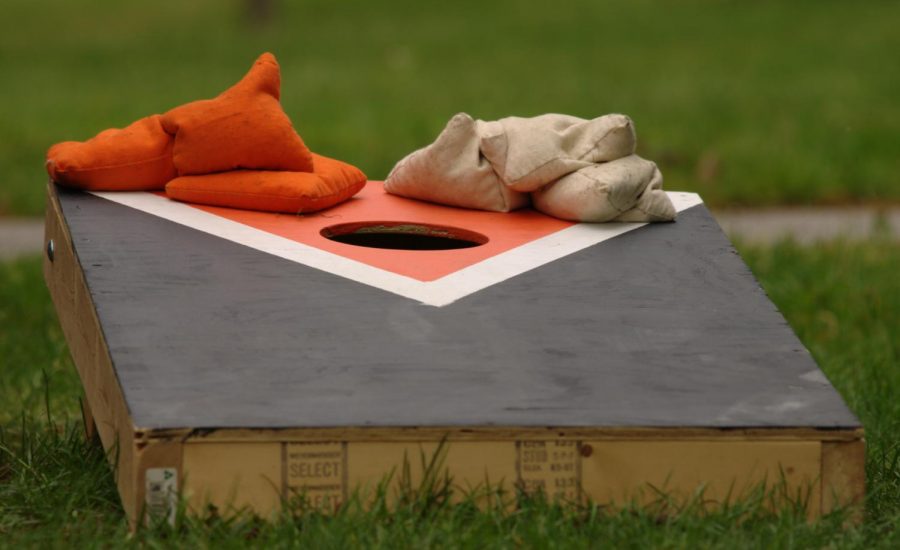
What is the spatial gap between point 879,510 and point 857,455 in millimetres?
372

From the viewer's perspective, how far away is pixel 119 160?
11.9ft

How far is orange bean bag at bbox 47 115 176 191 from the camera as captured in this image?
358cm

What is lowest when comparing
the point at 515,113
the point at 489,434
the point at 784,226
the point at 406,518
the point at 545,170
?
the point at 406,518

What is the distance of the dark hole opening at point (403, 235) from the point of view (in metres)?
3.63

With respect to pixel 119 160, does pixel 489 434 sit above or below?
below

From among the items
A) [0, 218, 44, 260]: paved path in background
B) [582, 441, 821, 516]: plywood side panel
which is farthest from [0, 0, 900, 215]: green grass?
A: [582, 441, 821, 516]: plywood side panel

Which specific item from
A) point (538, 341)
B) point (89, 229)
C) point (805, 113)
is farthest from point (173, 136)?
point (805, 113)

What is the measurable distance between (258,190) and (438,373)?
1149 millimetres

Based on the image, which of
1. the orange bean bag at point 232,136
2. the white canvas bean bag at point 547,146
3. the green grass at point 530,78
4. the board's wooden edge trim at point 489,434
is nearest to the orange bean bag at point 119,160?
the orange bean bag at point 232,136

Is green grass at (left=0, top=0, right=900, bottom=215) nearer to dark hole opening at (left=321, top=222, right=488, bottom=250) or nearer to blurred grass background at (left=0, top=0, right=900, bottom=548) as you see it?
blurred grass background at (left=0, top=0, right=900, bottom=548)

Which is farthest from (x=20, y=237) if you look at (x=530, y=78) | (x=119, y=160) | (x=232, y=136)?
(x=530, y=78)

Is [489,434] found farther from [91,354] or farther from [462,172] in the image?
[462,172]

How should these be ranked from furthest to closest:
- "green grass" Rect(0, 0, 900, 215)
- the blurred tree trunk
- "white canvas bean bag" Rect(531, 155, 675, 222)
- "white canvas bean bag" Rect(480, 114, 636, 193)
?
the blurred tree trunk → "green grass" Rect(0, 0, 900, 215) → "white canvas bean bag" Rect(480, 114, 636, 193) → "white canvas bean bag" Rect(531, 155, 675, 222)

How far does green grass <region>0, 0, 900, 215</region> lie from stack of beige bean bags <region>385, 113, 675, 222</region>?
3.50 metres
